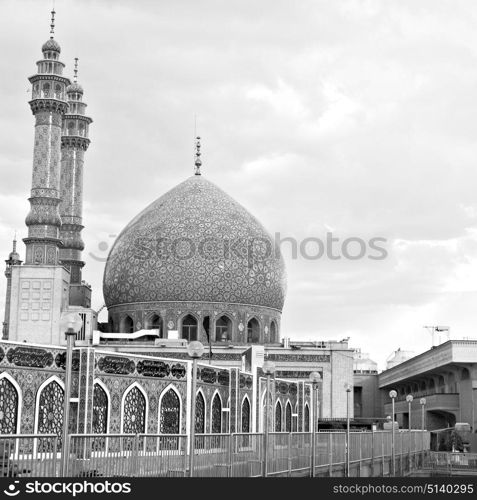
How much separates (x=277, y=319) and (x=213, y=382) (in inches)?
686

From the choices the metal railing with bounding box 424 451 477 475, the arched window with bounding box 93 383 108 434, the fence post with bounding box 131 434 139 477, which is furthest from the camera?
the metal railing with bounding box 424 451 477 475

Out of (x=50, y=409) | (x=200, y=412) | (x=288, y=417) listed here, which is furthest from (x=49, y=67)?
(x=50, y=409)

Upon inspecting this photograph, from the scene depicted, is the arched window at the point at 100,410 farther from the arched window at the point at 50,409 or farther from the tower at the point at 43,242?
the tower at the point at 43,242

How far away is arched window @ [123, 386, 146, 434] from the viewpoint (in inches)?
780

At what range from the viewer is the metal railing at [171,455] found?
958cm

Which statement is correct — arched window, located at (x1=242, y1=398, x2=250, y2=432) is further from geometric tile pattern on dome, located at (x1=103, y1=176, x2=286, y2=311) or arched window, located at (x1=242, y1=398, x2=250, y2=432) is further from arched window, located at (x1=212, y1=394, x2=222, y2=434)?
geometric tile pattern on dome, located at (x1=103, y1=176, x2=286, y2=311)

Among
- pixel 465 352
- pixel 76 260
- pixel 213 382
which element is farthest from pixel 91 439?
pixel 76 260

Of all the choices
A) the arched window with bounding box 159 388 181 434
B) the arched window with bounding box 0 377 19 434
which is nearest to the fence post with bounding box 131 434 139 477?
the arched window with bounding box 0 377 19 434

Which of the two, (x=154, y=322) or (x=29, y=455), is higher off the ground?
(x=154, y=322)

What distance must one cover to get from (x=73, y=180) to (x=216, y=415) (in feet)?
78.3

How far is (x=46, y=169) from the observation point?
3700 centimetres

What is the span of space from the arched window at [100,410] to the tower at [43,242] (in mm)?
17103

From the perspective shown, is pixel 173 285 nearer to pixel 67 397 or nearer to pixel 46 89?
pixel 46 89

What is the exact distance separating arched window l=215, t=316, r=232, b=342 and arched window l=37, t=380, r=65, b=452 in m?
19.9
